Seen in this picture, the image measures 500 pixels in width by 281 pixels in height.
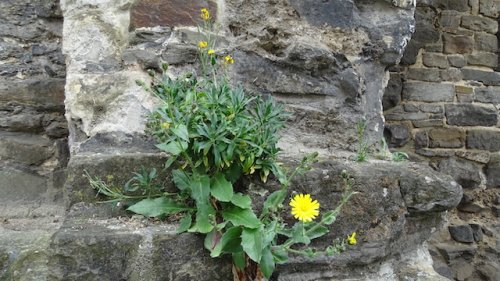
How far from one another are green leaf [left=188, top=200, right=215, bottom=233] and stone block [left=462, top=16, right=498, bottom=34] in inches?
138

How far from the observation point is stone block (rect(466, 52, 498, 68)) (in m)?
4.06

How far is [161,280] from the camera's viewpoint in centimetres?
118

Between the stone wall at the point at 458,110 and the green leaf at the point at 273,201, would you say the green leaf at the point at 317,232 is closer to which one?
the green leaf at the point at 273,201

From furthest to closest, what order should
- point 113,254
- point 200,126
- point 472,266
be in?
point 472,266 → point 200,126 → point 113,254

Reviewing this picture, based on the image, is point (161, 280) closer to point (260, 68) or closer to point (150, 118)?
point (150, 118)

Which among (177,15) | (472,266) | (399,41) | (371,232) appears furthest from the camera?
(472,266)

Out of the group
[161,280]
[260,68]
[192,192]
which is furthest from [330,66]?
[161,280]

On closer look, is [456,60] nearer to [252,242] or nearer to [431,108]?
[431,108]

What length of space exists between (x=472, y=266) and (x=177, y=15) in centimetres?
318

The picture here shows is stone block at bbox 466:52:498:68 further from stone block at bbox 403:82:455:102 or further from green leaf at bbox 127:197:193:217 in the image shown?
green leaf at bbox 127:197:193:217

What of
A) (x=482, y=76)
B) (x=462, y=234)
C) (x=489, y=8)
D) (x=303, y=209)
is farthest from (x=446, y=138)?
(x=303, y=209)

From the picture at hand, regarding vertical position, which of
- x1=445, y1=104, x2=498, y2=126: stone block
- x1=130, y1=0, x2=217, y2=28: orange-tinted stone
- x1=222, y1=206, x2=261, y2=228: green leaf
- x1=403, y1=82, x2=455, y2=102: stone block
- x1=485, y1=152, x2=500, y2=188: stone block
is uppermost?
x1=130, y1=0, x2=217, y2=28: orange-tinted stone

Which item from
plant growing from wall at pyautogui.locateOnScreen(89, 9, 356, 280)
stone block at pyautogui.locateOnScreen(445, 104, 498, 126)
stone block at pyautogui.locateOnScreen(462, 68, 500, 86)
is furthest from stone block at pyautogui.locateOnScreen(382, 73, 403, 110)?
plant growing from wall at pyautogui.locateOnScreen(89, 9, 356, 280)

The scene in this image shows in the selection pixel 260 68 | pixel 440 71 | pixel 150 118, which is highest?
pixel 260 68
